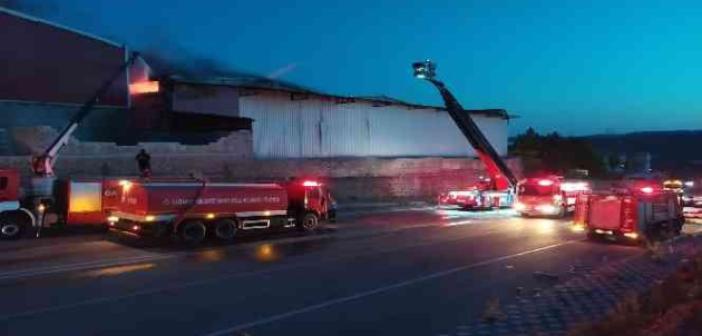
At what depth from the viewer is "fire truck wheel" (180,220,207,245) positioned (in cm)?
2050

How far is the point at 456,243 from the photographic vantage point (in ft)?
68.9

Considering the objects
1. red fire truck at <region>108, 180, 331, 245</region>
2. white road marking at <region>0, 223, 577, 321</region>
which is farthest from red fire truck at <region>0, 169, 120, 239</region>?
white road marking at <region>0, 223, 577, 321</region>

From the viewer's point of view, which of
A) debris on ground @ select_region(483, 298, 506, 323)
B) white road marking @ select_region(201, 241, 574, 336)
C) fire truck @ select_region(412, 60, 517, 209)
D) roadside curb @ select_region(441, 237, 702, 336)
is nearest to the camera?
roadside curb @ select_region(441, 237, 702, 336)

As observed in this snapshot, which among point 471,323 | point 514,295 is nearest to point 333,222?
point 514,295

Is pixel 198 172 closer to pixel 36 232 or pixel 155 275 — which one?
pixel 36 232

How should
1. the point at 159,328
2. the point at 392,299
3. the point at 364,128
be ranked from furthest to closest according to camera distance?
1. the point at 364,128
2. the point at 392,299
3. the point at 159,328

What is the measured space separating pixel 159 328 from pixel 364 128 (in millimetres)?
37063

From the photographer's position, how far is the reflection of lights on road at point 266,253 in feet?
57.6

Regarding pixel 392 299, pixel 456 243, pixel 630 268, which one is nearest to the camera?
pixel 392 299

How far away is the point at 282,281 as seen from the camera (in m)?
14.1

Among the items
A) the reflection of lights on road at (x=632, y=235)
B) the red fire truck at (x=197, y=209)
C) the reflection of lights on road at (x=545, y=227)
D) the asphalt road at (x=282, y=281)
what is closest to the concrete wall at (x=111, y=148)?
the asphalt road at (x=282, y=281)

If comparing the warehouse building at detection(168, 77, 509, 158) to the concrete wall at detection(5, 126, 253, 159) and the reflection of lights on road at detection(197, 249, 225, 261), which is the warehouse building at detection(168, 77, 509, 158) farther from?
the reflection of lights on road at detection(197, 249, 225, 261)

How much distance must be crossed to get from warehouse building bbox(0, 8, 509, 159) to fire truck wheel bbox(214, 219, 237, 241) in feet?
38.2

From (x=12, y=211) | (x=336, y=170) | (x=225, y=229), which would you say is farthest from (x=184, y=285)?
(x=336, y=170)
